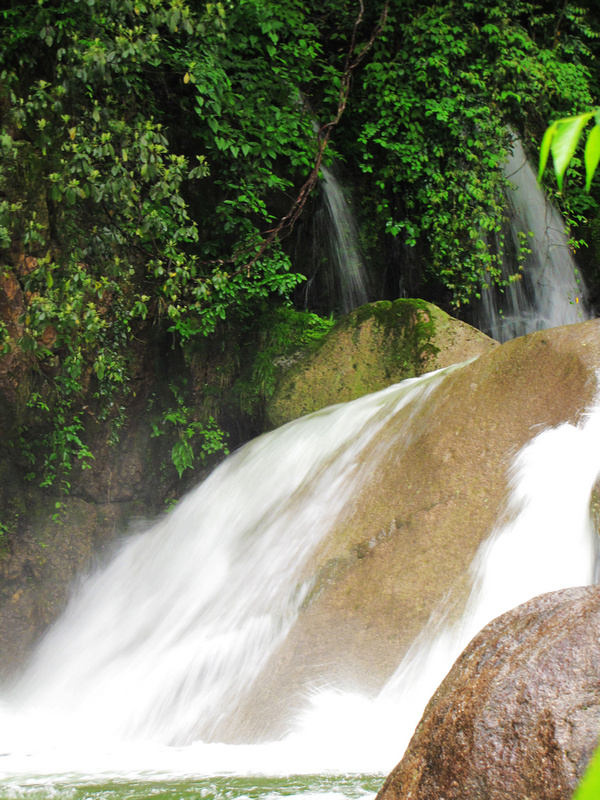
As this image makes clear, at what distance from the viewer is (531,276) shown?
9203 millimetres

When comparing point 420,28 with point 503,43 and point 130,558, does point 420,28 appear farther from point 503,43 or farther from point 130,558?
point 130,558

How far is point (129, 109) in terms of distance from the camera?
21.4ft

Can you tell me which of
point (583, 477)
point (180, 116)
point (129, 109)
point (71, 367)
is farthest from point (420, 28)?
point (583, 477)

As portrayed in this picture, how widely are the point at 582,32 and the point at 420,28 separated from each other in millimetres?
2328

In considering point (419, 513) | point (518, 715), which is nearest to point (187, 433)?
point (419, 513)

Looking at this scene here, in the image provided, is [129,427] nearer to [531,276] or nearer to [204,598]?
[204,598]

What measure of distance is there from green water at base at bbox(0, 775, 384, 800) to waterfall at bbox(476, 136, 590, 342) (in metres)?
6.86

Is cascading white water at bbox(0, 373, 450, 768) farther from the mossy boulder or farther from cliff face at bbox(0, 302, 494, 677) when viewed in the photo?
the mossy boulder

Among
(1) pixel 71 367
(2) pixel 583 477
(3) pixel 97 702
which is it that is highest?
(1) pixel 71 367

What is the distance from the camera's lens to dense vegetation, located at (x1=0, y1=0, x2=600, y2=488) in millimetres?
5598

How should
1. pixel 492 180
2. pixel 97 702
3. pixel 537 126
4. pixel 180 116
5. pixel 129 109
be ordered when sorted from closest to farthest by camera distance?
1. pixel 97 702
2. pixel 129 109
3. pixel 180 116
4. pixel 492 180
5. pixel 537 126

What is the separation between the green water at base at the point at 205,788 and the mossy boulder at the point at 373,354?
3.98 metres

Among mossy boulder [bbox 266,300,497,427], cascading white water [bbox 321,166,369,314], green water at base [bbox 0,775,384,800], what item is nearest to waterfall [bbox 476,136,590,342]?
cascading white water [bbox 321,166,369,314]

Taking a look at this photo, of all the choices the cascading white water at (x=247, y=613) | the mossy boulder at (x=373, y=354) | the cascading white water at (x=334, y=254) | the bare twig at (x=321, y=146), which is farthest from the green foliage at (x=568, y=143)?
the cascading white water at (x=334, y=254)
